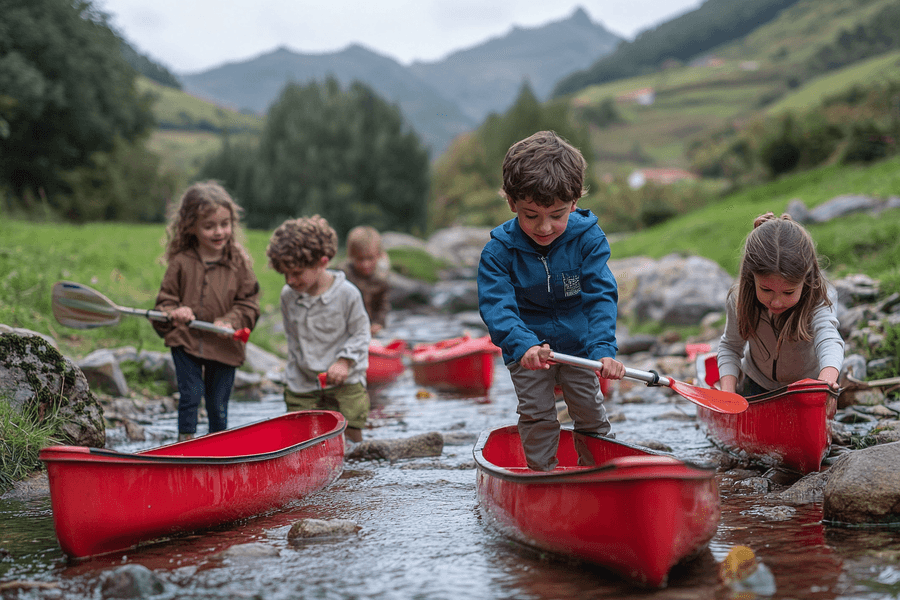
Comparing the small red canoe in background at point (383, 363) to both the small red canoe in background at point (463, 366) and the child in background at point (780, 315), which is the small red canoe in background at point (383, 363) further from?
the child in background at point (780, 315)

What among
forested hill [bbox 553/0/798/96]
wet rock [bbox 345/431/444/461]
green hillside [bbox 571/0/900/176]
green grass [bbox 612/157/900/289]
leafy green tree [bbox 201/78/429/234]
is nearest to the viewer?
wet rock [bbox 345/431/444/461]

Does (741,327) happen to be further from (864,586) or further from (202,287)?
(202,287)

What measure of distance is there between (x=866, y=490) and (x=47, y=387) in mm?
4533

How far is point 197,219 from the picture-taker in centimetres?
523

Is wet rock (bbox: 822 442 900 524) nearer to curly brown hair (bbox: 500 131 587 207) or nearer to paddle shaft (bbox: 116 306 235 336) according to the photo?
curly brown hair (bbox: 500 131 587 207)

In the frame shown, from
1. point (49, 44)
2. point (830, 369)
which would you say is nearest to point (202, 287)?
point (830, 369)

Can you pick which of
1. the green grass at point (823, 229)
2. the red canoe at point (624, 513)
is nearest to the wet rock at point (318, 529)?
the red canoe at point (624, 513)

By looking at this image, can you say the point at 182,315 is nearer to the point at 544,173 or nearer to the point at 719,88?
the point at 544,173

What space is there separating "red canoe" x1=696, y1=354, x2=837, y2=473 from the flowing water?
1.27ft

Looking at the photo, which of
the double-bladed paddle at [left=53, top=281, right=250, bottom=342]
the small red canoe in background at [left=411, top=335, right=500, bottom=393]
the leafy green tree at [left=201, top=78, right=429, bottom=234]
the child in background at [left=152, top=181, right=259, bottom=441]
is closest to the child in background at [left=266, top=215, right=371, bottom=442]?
the child in background at [left=152, top=181, right=259, bottom=441]

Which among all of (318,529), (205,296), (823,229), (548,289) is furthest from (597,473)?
(823,229)

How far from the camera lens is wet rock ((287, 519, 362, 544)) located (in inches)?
134

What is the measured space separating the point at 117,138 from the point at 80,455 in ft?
101

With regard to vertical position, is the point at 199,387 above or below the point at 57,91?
below
